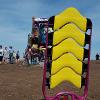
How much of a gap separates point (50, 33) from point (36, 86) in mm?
6338

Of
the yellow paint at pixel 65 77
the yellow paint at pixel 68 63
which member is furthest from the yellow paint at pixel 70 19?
the yellow paint at pixel 65 77

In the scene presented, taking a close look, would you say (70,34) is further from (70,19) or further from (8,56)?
(8,56)

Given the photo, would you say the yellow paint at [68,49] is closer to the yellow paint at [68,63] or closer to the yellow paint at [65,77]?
the yellow paint at [68,63]

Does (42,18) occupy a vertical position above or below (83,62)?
above

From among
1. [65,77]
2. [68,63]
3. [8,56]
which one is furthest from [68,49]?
[8,56]

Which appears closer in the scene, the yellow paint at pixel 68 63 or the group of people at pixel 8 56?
the yellow paint at pixel 68 63

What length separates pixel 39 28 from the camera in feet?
79.0

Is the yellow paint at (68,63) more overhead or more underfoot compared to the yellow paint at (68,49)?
more underfoot

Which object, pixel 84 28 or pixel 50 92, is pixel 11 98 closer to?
pixel 50 92

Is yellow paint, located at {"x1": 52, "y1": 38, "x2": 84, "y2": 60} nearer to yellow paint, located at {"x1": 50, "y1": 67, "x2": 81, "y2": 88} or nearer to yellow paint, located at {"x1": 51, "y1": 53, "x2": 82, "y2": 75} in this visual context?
yellow paint, located at {"x1": 51, "y1": 53, "x2": 82, "y2": 75}

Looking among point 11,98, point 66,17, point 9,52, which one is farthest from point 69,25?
point 9,52

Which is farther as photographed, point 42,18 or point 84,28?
point 42,18

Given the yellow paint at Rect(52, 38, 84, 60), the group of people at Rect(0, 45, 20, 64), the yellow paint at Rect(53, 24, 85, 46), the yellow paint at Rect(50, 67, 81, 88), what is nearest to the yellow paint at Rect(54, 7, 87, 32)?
the yellow paint at Rect(53, 24, 85, 46)

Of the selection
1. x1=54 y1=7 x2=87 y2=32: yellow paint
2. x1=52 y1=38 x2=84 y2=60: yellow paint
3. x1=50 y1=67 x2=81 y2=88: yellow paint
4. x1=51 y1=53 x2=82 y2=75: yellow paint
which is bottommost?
x1=50 y1=67 x2=81 y2=88: yellow paint
